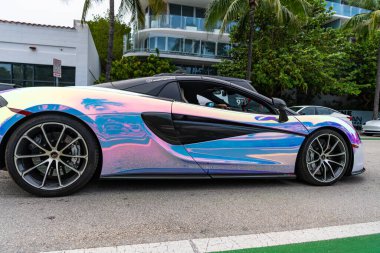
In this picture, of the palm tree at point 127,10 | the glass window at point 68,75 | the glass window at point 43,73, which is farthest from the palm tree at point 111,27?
the glass window at point 43,73

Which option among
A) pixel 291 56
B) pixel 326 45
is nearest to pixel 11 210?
pixel 291 56

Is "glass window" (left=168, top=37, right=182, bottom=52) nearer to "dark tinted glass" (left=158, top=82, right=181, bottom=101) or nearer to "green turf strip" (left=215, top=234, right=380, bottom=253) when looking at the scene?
"dark tinted glass" (left=158, top=82, right=181, bottom=101)

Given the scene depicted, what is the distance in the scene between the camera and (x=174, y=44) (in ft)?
76.3

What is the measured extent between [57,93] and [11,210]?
49.5 inches

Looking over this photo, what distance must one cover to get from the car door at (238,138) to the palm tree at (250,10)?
33.8 ft

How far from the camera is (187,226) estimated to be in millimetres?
2740

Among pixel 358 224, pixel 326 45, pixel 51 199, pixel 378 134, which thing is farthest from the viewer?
pixel 326 45

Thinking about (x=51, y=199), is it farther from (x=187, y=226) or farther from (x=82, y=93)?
(x=187, y=226)

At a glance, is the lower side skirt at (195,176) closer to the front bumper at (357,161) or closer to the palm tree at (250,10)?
the front bumper at (357,161)

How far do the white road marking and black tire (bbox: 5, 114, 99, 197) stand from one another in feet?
3.91

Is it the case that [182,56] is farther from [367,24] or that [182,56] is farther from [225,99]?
[225,99]

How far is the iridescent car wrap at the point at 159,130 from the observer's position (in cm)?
326

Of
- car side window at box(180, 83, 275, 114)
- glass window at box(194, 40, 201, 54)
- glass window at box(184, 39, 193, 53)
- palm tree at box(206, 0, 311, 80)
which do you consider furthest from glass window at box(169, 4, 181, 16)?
car side window at box(180, 83, 275, 114)

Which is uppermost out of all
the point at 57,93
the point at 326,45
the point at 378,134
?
the point at 326,45
